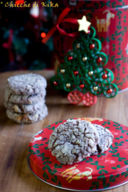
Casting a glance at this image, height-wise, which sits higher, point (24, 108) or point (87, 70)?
point (87, 70)

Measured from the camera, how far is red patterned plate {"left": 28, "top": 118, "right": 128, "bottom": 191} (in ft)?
2.29

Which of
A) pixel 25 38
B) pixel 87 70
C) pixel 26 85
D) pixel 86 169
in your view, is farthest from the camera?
pixel 25 38

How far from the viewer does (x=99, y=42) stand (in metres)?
1.08

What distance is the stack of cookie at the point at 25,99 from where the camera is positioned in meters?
0.98

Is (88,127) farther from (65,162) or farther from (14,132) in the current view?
(14,132)

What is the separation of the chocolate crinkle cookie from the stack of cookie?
0.80 ft

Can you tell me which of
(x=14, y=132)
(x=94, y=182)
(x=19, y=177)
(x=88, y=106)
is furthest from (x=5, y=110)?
(x=94, y=182)

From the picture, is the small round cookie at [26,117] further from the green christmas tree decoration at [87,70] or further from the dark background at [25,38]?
the dark background at [25,38]

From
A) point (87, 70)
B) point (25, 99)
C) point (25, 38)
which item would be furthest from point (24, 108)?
point (25, 38)

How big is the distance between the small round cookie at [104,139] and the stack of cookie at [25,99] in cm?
27

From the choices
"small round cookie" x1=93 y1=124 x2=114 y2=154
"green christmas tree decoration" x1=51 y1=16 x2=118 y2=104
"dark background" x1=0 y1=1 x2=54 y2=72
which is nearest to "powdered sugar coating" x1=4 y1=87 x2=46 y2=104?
"green christmas tree decoration" x1=51 y1=16 x2=118 y2=104

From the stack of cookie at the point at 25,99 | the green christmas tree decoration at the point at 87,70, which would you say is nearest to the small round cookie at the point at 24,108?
the stack of cookie at the point at 25,99

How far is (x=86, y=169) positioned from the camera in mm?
720

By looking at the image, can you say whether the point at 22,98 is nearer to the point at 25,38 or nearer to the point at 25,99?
the point at 25,99
